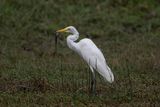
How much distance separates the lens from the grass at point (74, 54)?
11.0m

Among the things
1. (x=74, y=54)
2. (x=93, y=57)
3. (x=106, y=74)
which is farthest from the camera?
(x=74, y=54)

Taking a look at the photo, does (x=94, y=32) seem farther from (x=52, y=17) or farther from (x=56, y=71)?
(x=56, y=71)

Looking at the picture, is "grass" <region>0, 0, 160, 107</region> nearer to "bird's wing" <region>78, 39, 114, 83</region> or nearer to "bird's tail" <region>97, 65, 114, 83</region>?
"bird's tail" <region>97, 65, 114, 83</region>

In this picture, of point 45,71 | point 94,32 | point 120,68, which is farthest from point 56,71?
point 94,32

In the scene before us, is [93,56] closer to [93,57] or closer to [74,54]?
[93,57]

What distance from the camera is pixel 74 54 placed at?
16531mm

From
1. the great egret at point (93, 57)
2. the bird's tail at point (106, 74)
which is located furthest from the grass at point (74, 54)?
the great egret at point (93, 57)

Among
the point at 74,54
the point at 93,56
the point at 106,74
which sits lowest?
the point at 106,74

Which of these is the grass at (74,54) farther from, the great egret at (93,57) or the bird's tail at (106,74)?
the great egret at (93,57)

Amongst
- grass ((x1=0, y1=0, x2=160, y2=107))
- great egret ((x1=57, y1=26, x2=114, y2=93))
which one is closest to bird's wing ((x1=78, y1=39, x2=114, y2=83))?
great egret ((x1=57, y1=26, x2=114, y2=93))

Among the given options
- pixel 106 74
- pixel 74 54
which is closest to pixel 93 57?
pixel 106 74

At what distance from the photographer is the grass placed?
1095cm

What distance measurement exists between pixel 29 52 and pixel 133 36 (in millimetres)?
3488

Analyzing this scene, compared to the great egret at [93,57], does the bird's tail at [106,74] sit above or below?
below
